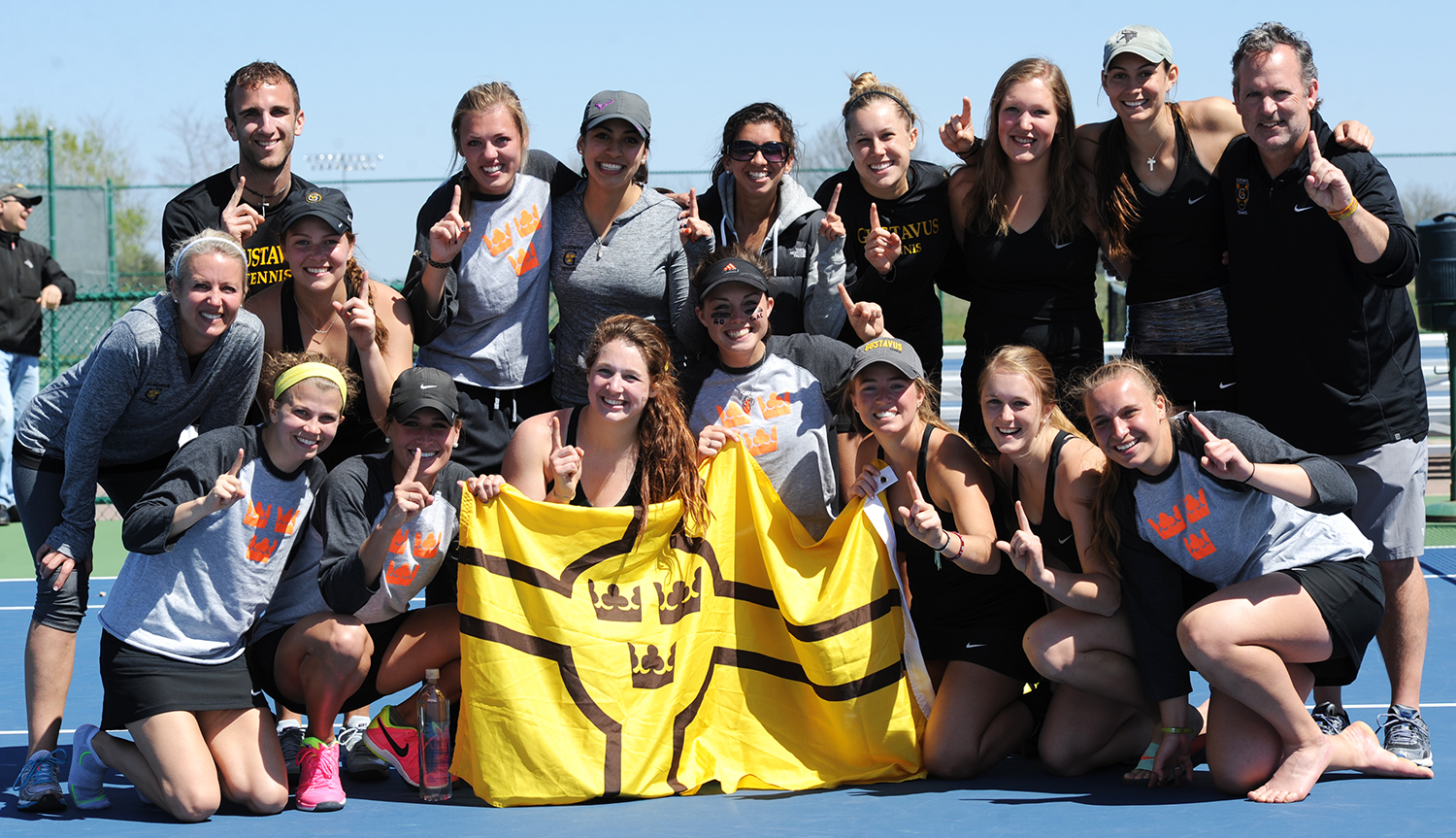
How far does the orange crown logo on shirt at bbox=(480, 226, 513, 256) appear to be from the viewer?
17.4 feet

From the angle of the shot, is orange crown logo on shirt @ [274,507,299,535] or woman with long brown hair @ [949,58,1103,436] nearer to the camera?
orange crown logo on shirt @ [274,507,299,535]

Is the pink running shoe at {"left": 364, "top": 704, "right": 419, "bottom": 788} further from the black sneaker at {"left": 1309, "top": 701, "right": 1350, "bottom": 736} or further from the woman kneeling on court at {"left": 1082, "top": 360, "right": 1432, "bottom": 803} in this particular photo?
the black sneaker at {"left": 1309, "top": 701, "right": 1350, "bottom": 736}

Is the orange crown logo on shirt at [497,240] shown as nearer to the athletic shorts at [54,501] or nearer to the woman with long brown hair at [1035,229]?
the athletic shorts at [54,501]

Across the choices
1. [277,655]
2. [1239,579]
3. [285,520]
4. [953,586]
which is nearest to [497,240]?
[285,520]

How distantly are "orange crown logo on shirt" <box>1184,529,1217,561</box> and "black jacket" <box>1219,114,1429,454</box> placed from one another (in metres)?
0.80

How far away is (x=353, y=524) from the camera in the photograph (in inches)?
183

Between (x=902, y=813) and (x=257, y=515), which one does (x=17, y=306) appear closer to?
(x=257, y=515)

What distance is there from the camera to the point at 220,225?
5223mm

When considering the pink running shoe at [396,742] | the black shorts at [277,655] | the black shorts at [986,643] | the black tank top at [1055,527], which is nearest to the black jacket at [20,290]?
the black shorts at [277,655]

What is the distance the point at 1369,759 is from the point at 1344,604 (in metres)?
0.57

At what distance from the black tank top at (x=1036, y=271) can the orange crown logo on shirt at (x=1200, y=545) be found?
3.90ft

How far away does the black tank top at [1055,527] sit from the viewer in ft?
15.3

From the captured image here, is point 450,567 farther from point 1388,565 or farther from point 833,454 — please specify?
point 1388,565

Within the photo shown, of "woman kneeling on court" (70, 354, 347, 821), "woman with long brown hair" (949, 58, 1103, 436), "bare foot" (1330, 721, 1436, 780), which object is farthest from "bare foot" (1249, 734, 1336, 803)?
"woman kneeling on court" (70, 354, 347, 821)
